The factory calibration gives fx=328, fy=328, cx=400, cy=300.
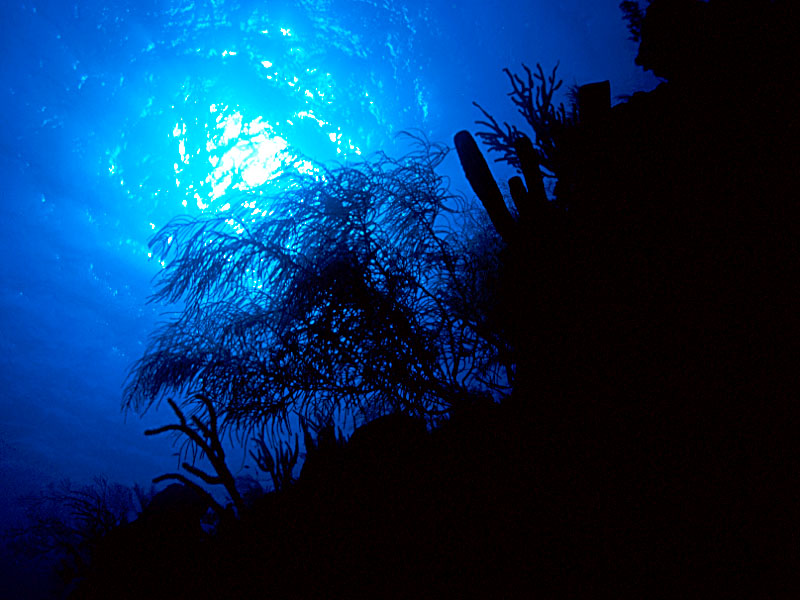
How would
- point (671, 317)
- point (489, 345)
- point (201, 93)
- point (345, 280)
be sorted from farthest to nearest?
point (201, 93) → point (489, 345) → point (345, 280) → point (671, 317)

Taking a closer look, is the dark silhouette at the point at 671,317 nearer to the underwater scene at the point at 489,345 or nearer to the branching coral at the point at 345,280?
the underwater scene at the point at 489,345

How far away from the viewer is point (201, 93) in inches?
585

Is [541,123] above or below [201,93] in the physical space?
below

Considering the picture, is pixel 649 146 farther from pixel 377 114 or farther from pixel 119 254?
pixel 119 254

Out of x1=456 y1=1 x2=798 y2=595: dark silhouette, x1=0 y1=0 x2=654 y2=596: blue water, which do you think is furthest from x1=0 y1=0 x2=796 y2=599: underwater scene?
x1=0 y1=0 x2=654 y2=596: blue water

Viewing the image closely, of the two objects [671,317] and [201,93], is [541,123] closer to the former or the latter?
[671,317]

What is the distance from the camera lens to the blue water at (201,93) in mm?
12977

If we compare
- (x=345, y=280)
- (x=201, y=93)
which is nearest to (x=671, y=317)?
(x=345, y=280)

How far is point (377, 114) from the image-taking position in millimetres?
17109

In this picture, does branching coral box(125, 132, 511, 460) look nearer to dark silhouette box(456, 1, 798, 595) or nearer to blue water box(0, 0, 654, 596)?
dark silhouette box(456, 1, 798, 595)

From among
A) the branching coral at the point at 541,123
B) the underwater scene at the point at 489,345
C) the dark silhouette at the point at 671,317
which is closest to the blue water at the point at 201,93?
the underwater scene at the point at 489,345

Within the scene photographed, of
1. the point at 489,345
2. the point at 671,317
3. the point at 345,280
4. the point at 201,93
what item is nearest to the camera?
the point at 671,317

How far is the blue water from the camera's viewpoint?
13.0m

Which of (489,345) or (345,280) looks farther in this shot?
(489,345)
